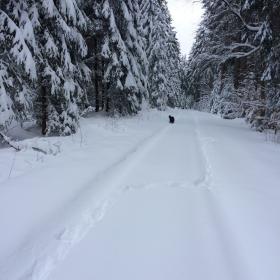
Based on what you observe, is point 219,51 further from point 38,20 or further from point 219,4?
point 38,20

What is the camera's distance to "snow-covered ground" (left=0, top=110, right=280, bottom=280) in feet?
10.7

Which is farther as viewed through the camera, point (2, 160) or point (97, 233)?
point (2, 160)

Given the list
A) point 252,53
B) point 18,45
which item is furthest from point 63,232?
point 252,53

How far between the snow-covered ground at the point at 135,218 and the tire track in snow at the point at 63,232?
12 millimetres

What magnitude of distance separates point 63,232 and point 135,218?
1.03 m

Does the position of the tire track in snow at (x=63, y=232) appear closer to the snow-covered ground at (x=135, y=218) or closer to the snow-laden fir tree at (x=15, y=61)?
the snow-covered ground at (x=135, y=218)

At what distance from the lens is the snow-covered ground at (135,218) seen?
10.7ft

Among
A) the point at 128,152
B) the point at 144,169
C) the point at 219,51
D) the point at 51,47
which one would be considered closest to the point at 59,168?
the point at 144,169

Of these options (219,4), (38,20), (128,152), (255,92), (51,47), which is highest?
(219,4)

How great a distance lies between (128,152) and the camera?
30.8ft

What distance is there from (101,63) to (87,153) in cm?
1178

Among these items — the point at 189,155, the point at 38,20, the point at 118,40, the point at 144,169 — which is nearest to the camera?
the point at 144,169

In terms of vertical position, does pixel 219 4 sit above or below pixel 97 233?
above

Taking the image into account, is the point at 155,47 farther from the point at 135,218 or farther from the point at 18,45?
the point at 135,218
